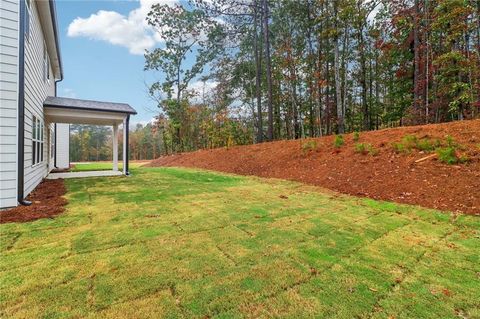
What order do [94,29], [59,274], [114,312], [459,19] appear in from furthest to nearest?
[94,29] → [459,19] → [59,274] → [114,312]

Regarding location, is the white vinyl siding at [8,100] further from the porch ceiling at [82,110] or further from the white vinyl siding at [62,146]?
the white vinyl siding at [62,146]

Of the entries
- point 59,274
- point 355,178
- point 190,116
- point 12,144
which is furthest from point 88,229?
point 190,116

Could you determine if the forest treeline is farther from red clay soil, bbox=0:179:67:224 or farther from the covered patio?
red clay soil, bbox=0:179:67:224

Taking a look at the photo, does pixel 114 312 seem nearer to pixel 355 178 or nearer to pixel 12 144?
pixel 12 144

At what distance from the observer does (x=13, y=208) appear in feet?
13.0

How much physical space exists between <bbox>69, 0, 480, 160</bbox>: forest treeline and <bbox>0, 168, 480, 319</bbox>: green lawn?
27.7 ft

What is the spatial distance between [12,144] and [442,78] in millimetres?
16028

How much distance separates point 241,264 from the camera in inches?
91.1

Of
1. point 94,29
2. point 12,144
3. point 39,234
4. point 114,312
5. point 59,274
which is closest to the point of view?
point 114,312

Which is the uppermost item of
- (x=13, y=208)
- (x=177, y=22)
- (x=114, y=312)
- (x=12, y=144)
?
(x=177, y=22)

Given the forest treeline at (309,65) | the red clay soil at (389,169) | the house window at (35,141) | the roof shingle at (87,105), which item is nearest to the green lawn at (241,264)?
the red clay soil at (389,169)

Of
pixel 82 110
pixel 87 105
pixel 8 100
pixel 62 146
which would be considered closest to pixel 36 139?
pixel 82 110

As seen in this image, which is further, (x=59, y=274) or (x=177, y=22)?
(x=177, y=22)

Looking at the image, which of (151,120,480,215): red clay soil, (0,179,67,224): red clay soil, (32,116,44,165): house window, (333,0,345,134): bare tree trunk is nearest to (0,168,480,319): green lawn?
(0,179,67,224): red clay soil
